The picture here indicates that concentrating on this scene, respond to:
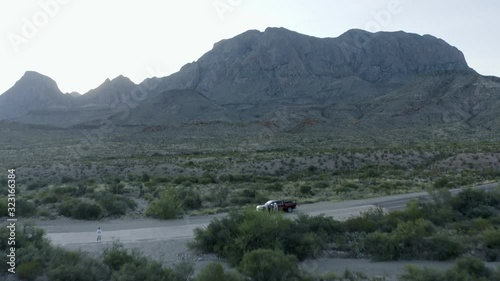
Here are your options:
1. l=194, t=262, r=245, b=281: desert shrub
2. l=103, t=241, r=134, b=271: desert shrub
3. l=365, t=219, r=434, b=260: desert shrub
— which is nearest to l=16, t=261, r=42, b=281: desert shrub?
l=103, t=241, r=134, b=271: desert shrub

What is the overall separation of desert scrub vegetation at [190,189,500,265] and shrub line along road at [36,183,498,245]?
2.82 metres

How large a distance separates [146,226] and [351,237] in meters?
10.1

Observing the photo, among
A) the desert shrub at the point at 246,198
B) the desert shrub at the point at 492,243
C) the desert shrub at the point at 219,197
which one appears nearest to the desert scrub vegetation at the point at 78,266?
the desert shrub at the point at 492,243

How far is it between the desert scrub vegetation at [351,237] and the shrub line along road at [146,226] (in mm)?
2824

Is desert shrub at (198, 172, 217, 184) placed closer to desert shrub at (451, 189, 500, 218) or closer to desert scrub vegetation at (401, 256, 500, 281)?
desert shrub at (451, 189, 500, 218)

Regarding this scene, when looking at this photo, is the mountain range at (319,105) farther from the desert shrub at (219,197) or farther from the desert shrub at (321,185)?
the desert shrub at (219,197)

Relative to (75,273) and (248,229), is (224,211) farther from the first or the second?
(75,273)

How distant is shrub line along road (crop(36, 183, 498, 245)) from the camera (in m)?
22.1

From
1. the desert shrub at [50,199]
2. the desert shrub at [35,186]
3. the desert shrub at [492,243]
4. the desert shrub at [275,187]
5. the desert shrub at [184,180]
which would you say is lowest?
the desert shrub at [492,243]

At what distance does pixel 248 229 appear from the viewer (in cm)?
1856

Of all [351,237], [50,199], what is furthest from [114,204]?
[351,237]

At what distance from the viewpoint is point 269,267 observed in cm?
1473

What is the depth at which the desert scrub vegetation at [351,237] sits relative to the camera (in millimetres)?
18462

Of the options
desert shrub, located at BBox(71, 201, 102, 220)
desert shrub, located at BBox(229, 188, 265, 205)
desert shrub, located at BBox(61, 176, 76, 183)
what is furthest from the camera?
desert shrub, located at BBox(61, 176, 76, 183)
